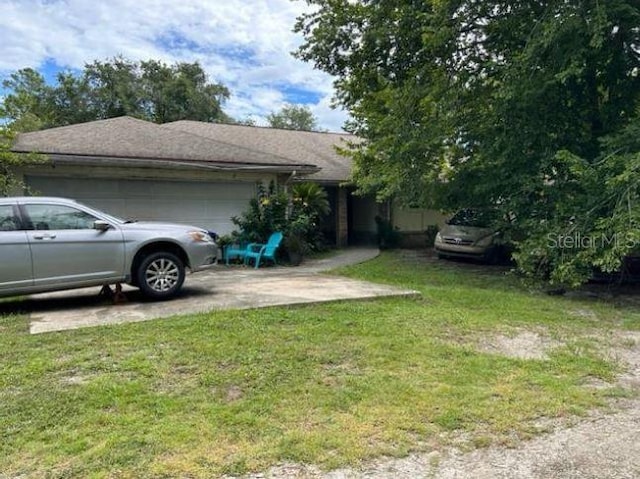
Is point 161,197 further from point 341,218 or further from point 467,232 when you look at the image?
point 467,232

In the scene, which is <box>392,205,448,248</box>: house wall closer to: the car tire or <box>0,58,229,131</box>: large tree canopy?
the car tire

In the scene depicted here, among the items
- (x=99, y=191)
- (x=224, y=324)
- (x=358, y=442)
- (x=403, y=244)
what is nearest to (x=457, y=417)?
(x=358, y=442)

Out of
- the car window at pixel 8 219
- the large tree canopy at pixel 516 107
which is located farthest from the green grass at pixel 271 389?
the large tree canopy at pixel 516 107

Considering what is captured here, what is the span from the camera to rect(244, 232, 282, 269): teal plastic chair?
1173 cm

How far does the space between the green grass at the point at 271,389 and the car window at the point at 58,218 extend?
4.09ft

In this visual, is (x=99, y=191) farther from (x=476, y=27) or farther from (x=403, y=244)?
(x=403, y=244)

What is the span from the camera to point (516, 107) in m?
9.34

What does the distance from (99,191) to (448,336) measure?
9041mm

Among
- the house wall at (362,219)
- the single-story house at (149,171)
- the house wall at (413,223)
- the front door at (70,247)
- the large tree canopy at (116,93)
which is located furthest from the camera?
the large tree canopy at (116,93)

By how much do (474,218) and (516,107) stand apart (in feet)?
13.2

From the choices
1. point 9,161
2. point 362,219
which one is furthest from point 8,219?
point 362,219

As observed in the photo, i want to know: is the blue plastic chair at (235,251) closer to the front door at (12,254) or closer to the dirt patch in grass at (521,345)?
the front door at (12,254)

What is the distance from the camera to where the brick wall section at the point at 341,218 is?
1752 cm

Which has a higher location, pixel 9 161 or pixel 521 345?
pixel 9 161
